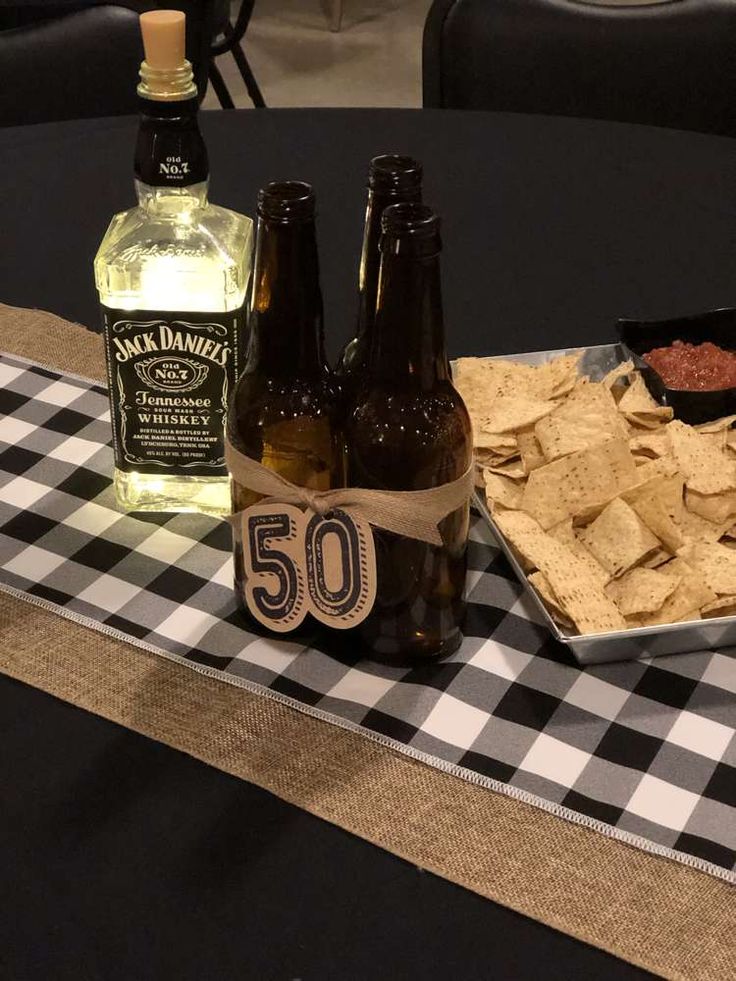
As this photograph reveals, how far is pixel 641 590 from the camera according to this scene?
0.90 m

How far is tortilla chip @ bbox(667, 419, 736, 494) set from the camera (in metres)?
0.96

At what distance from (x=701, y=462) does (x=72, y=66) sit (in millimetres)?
1458

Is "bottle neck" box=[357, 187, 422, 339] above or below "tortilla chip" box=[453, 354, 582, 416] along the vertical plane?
above

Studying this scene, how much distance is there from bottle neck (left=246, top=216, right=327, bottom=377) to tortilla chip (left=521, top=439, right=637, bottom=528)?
20 centimetres

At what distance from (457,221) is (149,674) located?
822mm

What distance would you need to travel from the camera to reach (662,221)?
154 centimetres

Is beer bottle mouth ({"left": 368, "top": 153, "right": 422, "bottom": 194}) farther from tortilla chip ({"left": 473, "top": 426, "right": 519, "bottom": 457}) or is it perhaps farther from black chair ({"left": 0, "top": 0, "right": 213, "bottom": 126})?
black chair ({"left": 0, "top": 0, "right": 213, "bottom": 126})

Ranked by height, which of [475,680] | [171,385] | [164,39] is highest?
[164,39]

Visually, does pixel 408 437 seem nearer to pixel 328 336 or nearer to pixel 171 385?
pixel 171 385

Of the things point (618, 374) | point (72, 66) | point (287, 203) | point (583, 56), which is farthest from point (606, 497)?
point (72, 66)

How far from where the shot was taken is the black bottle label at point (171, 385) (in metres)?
0.95

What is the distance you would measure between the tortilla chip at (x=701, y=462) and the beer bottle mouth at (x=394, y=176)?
0.30 metres

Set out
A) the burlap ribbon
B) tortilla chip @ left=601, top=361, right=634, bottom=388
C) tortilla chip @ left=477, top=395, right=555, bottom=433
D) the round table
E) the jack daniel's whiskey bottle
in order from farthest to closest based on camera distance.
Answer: tortilla chip @ left=601, top=361, right=634, bottom=388, tortilla chip @ left=477, top=395, right=555, bottom=433, the jack daniel's whiskey bottle, the burlap ribbon, the round table

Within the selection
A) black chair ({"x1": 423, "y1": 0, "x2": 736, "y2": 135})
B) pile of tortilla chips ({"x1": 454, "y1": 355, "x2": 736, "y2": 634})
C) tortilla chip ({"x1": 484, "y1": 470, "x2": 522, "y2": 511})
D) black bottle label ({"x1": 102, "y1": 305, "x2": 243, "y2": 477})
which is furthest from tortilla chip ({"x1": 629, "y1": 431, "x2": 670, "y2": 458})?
black chair ({"x1": 423, "y1": 0, "x2": 736, "y2": 135})
